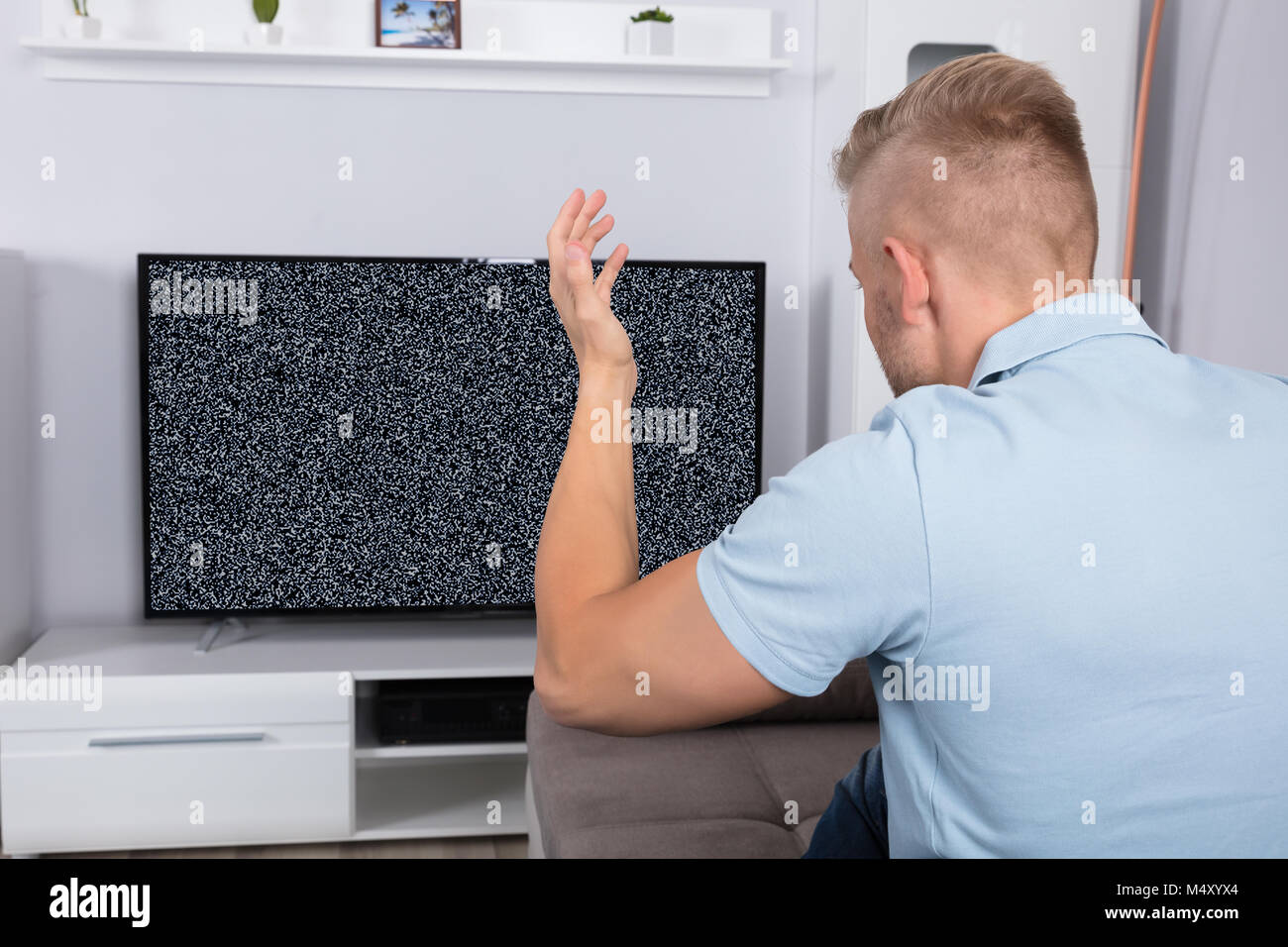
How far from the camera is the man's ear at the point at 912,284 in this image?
0.96 metres

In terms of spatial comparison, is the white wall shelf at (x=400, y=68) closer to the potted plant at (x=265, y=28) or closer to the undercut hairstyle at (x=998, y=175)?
the potted plant at (x=265, y=28)

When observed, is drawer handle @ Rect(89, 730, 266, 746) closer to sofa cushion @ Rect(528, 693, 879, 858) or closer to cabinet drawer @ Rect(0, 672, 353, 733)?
cabinet drawer @ Rect(0, 672, 353, 733)

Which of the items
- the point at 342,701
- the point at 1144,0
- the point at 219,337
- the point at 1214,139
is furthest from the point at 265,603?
the point at 1144,0

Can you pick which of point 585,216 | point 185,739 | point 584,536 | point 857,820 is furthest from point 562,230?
point 185,739

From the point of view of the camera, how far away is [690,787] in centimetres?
187

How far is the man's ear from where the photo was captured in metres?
0.96

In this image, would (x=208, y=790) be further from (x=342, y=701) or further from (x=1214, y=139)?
(x=1214, y=139)

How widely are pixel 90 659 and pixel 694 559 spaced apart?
7.17 ft

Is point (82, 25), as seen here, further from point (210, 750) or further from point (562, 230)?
point (562, 230)

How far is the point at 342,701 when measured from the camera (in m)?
2.50

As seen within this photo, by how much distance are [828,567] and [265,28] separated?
2.48 metres

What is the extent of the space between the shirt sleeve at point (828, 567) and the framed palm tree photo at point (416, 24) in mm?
2341

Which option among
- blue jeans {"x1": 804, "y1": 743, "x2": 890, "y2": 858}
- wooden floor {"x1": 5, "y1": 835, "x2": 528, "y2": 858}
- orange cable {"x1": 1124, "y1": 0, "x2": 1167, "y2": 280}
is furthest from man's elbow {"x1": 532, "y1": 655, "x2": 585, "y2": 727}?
orange cable {"x1": 1124, "y1": 0, "x2": 1167, "y2": 280}

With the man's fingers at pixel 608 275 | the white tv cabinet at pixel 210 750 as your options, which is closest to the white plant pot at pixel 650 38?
the white tv cabinet at pixel 210 750
